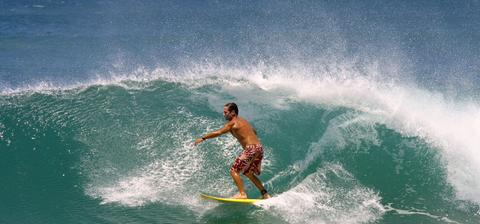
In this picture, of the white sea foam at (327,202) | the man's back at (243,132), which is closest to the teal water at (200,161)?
the white sea foam at (327,202)

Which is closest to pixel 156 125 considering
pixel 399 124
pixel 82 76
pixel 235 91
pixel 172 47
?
pixel 235 91

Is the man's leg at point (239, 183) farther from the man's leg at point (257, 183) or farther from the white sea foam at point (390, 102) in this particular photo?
the white sea foam at point (390, 102)

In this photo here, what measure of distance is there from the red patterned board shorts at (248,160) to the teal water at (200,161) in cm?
59

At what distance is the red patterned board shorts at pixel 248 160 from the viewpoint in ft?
30.3

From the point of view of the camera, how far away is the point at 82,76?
63.7 ft

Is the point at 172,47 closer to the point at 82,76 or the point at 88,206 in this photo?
the point at 82,76

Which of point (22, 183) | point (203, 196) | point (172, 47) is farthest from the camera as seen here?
point (172, 47)

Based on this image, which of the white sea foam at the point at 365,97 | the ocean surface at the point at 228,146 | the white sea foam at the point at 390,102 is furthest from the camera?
the white sea foam at the point at 365,97

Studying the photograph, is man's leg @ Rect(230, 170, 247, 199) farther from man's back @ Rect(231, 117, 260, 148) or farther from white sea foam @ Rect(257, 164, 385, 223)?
man's back @ Rect(231, 117, 260, 148)

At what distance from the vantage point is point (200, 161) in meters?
10.5

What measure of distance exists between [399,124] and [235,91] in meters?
4.01

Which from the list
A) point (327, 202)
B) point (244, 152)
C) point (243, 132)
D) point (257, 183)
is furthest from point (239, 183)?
point (327, 202)

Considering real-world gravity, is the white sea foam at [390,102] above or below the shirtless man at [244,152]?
above

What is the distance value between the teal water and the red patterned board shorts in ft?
1.92
